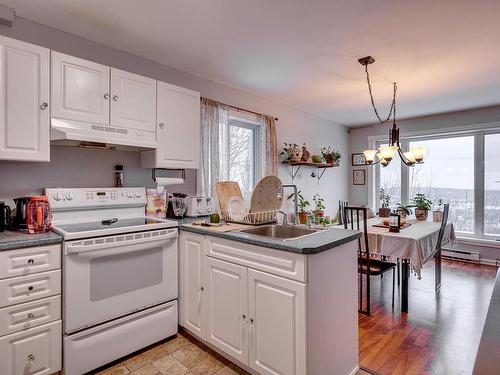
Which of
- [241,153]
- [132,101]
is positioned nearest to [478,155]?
[241,153]

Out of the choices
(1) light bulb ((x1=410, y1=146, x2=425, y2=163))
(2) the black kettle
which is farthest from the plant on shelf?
(2) the black kettle

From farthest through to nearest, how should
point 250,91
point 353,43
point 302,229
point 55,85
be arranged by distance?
point 250,91, point 353,43, point 302,229, point 55,85

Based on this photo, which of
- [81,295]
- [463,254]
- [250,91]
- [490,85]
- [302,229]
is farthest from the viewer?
[463,254]

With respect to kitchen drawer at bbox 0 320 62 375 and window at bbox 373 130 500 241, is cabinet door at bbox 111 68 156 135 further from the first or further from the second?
window at bbox 373 130 500 241

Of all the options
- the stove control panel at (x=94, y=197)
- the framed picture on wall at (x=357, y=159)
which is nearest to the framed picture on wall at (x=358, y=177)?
the framed picture on wall at (x=357, y=159)

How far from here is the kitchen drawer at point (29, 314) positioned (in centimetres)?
154

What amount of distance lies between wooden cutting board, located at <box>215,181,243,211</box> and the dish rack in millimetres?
99

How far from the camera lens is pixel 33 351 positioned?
162 cm

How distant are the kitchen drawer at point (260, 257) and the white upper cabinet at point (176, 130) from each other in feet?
2.83

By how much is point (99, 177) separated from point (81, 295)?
987mm

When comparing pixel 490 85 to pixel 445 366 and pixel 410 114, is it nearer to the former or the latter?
pixel 410 114

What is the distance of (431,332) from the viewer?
7.75ft

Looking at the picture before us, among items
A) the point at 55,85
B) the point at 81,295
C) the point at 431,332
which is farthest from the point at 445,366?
the point at 55,85

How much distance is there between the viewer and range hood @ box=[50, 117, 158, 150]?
189 cm
